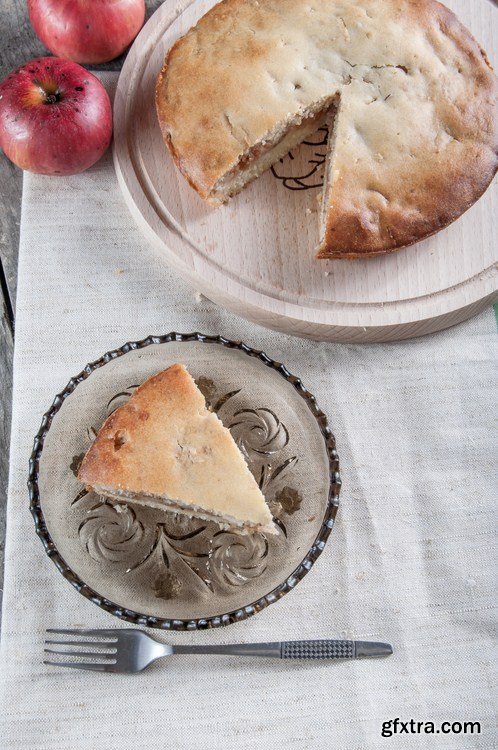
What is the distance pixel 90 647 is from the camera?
2.40m

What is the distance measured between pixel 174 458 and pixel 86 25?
1.42 metres

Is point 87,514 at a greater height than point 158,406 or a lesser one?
lesser

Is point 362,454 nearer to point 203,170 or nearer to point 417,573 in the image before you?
point 417,573

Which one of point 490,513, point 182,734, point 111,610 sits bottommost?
point 182,734

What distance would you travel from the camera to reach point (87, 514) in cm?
236

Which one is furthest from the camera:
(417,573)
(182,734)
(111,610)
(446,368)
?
(446,368)

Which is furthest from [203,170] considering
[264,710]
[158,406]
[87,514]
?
[264,710]

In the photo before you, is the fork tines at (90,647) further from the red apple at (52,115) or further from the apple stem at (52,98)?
the apple stem at (52,98)

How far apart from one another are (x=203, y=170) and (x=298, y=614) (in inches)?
53.2

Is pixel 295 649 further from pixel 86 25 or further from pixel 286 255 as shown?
pixel 86 25

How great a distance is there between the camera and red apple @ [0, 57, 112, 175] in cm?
257

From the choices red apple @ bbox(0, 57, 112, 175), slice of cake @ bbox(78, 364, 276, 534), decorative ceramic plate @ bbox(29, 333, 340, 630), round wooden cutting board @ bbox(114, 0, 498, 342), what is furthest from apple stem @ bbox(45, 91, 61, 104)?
slice of cake @ bbox(78, 364, 276, 534)

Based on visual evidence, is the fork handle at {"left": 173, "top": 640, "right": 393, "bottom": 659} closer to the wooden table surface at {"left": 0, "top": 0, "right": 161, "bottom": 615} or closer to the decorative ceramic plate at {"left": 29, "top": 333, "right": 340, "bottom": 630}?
the decorative ceramic plate at {"left": 29, "top": 333, "right": 340, "bottom": 630}

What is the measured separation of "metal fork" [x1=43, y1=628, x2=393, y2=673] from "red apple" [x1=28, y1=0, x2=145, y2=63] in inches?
71.7
